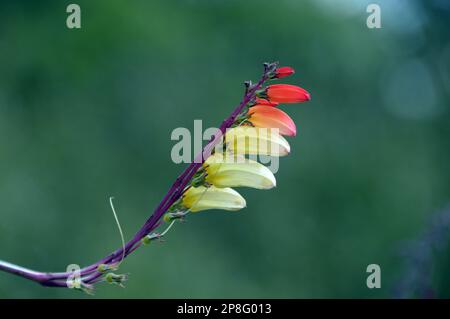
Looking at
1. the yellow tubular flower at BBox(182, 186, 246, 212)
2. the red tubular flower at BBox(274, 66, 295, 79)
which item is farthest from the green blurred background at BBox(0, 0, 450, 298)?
the red tubular flower at BBox(274, 66, 295, 79)

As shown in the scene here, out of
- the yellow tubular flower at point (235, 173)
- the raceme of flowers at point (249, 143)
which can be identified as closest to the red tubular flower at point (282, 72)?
the raceme of flowers at point (249, 143)

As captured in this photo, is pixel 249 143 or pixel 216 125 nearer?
pixel 249 143

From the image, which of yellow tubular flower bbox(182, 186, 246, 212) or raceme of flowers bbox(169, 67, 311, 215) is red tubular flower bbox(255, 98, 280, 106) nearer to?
raceme of flowers bbox(169, 67, 311, 215)

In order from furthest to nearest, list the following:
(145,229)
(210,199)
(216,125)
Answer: (216,125), (210,199), (145,229)

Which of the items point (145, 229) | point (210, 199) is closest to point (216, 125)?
point (210, 199)

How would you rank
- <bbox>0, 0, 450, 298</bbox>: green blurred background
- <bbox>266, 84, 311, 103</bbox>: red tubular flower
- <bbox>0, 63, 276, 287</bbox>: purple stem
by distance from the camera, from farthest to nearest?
1. <bbox>0, 0, 450, 298</bbox>: green blurred background
2. <bbox>266, 84, 311, 103</bbox>: red tubular flower
3. <bbox>0, 63, 276, 287</bbox>: purple stem

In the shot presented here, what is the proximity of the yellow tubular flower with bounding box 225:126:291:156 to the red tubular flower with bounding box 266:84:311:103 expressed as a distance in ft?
0.16

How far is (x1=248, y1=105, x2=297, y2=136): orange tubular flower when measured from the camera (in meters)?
0.88

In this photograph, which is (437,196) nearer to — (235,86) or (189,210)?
(235,86)

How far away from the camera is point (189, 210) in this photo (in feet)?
2.92

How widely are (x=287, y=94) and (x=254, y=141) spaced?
0.27 ft

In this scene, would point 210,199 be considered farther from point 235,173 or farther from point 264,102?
point 264,102

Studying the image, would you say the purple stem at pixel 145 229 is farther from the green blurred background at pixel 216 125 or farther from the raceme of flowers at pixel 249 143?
the green blurred background at pixel 216 125

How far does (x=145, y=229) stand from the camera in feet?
2.65
